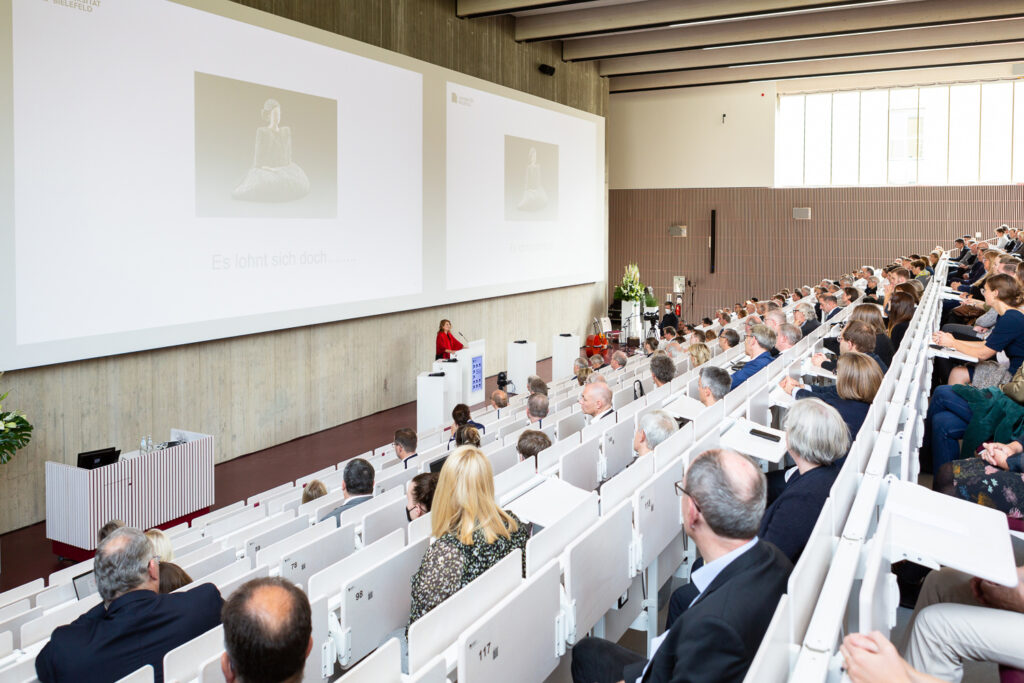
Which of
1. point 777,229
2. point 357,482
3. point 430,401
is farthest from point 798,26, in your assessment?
point 357,482

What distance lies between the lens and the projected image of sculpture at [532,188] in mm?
16609

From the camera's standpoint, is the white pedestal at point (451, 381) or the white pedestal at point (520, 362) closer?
the white pedestal at point (451, 381)

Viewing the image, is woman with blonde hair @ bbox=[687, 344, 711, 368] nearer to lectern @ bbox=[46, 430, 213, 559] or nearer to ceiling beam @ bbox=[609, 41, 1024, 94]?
lectern @ bbox=[46, 430, 213, 559]

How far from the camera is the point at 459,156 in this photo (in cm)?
1445

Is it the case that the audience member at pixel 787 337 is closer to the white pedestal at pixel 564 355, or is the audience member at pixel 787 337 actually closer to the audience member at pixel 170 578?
the audience member at pixel 170 578

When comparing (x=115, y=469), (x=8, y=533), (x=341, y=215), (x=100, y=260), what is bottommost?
(x=8, y=533)

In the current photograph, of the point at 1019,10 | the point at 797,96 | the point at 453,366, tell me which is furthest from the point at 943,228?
the point at 453,366

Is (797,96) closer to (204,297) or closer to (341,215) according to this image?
(341,215)

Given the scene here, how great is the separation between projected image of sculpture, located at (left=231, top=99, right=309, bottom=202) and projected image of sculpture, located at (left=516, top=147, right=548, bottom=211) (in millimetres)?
6213

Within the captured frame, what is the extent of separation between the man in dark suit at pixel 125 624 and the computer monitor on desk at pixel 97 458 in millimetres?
4500

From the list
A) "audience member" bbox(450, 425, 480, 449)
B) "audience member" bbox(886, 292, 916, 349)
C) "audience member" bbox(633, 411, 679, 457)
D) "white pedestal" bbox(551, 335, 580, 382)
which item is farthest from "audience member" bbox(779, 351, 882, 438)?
"white pedestal" bbox(551, 335, 580, 382)

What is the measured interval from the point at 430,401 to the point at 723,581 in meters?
9.33

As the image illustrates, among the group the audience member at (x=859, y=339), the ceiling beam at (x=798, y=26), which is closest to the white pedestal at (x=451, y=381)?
the audience member at (x=859, y=339)

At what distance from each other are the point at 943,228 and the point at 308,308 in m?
16.5
